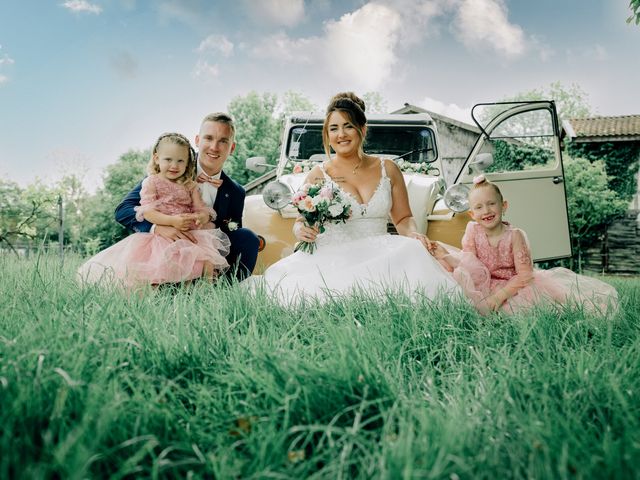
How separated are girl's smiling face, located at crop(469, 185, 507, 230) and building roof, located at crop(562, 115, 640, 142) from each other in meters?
16.0

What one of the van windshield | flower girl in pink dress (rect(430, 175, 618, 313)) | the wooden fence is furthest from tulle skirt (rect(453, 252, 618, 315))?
the wooden fence

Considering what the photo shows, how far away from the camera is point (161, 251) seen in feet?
10.6

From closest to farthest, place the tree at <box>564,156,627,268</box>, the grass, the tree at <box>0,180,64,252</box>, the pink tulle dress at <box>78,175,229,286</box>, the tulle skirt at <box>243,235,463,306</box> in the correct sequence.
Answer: the grass < the tulle skirt at <box>243,235,463,306</box> < the pink tulle dress at <box>78,175,229,286</box> < the tree at <box>0,180,64,252</box> < the tree at <box>564,156,627,268</box>

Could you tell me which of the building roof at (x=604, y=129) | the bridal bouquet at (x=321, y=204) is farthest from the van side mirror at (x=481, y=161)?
the building roof at (x=604, y=129)

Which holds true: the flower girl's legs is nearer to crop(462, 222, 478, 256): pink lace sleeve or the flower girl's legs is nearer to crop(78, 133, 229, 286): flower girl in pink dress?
crop(78, 133, 229, 286): flower girl in pink dress

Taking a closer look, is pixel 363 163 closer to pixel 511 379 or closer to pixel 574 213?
pixel 511 379

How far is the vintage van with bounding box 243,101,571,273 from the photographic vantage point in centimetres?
426

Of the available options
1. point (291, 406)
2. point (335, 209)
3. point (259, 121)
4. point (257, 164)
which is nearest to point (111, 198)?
point (259, 121)

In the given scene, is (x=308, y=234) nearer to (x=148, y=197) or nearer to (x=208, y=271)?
(x=208, y=271)

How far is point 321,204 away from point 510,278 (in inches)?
53.4

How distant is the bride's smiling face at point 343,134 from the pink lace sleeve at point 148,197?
1.25 metres

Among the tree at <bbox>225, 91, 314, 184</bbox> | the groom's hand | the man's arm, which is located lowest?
the groom's hand

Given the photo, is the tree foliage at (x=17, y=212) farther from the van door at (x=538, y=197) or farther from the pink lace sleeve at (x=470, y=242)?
the pink lace sleeve at (x=470, y=242)

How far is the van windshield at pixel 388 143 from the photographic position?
5762 mm
